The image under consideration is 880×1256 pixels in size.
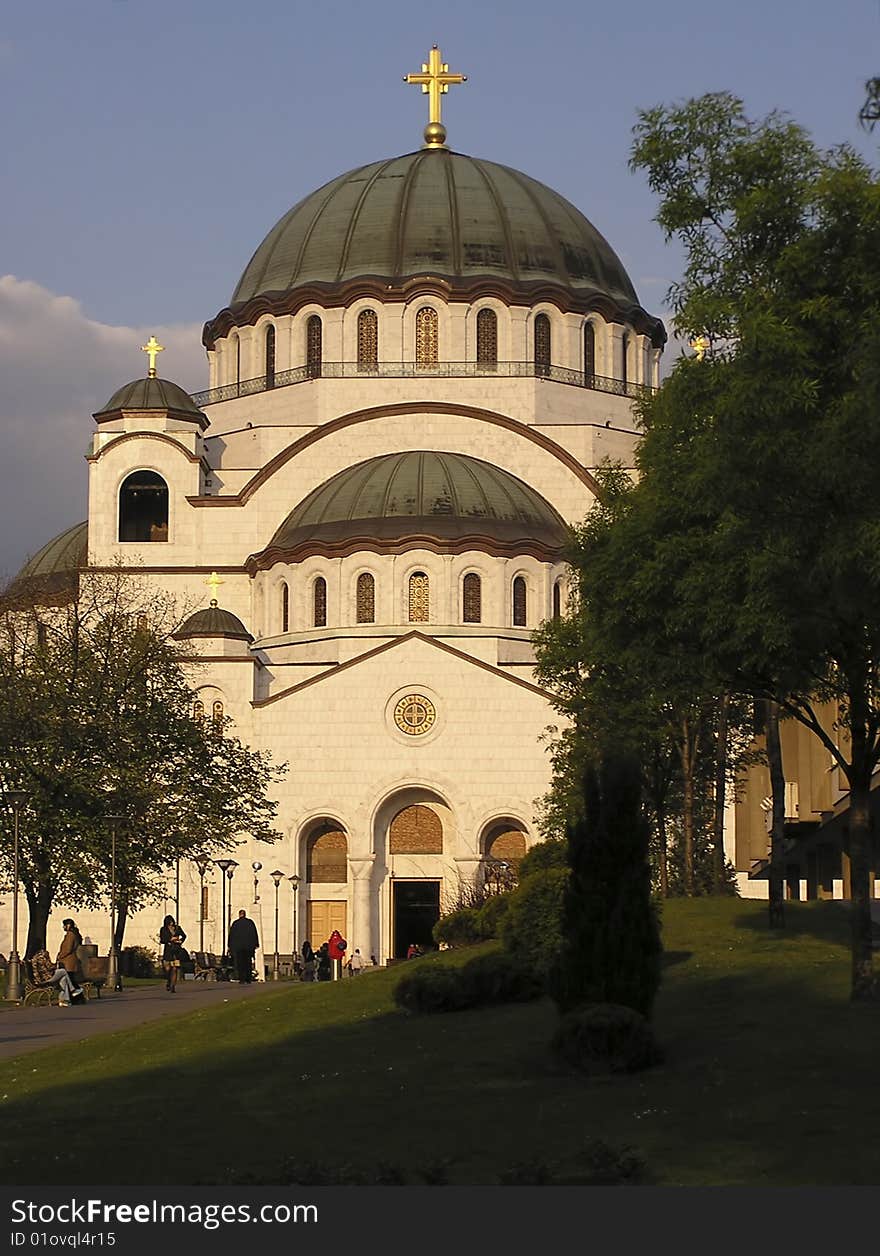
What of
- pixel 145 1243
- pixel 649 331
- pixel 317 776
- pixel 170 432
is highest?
pixel 649 331

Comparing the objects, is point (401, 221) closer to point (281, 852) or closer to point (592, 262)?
point (592, 262)

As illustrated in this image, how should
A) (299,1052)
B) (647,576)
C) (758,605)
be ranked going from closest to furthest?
1. (299,1052)
2. (758,605)
3. (647,576)

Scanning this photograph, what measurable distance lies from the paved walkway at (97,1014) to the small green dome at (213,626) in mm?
25903

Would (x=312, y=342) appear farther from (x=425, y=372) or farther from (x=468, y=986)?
(x=468, y=986)

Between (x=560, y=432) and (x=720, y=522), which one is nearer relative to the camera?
(x=720, y=522)

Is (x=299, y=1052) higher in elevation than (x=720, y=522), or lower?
lower

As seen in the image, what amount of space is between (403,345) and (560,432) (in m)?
6.15

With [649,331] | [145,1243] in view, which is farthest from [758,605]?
[649,331]

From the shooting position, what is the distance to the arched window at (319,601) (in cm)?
6431

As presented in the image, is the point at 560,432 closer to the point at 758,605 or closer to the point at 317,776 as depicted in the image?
the point at 317,776

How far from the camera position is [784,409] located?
68.4ft

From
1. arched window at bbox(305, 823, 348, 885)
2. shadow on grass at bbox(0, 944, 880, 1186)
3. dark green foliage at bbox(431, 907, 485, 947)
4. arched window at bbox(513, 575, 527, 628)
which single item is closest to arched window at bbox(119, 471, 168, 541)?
arched window at bbox(513, 575, 527, 628)

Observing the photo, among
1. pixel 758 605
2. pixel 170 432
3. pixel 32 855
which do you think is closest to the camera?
pixel 758 605

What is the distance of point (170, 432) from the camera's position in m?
69.6
